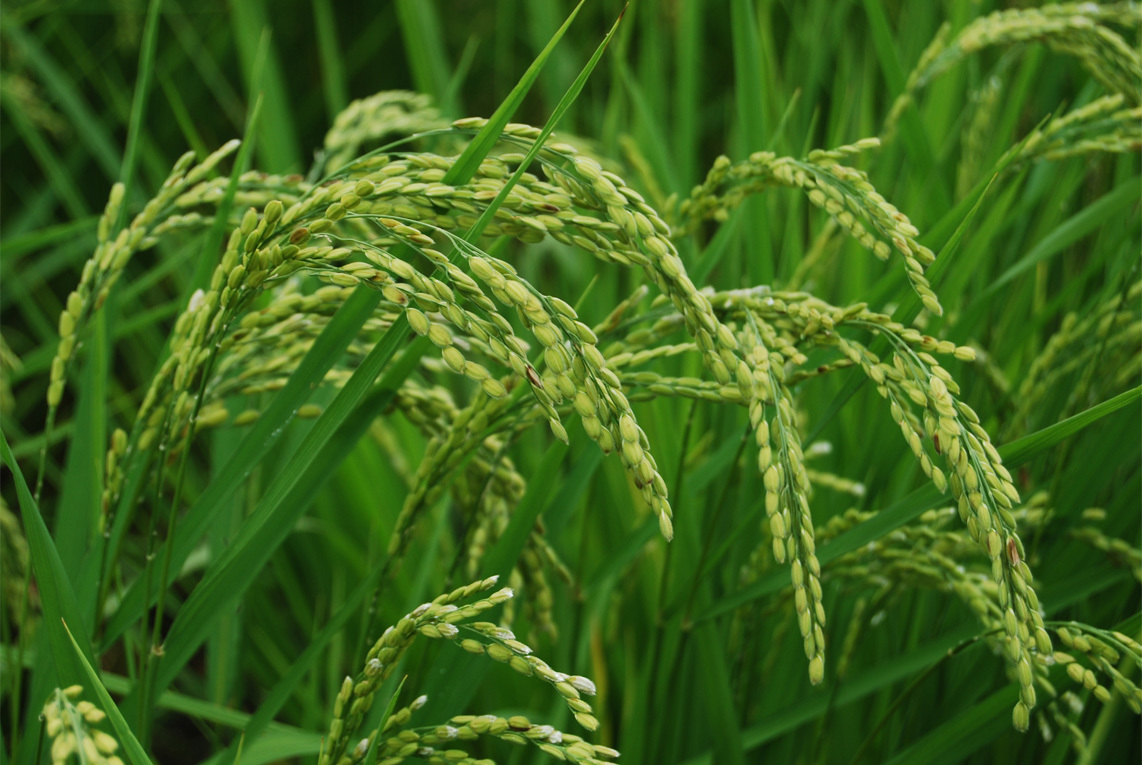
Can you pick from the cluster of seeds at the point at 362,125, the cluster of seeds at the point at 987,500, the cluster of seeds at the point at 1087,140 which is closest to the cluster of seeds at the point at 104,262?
the cluster of seeds at the point at 362,125

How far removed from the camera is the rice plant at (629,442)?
0.91m

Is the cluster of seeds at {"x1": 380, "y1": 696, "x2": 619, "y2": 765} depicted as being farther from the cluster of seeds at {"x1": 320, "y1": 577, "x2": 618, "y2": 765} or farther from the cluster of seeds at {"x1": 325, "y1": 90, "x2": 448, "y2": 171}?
the cluster of seeds at {"x1": 325, "y1": 90, "x2": 448, "y2": 171}

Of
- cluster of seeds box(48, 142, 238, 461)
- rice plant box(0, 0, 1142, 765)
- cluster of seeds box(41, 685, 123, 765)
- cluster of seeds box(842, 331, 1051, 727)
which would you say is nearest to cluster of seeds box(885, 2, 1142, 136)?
rice plant box(0, 0, 1142, 765)

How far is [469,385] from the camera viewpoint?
2814 mm

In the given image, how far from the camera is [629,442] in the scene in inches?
31.2

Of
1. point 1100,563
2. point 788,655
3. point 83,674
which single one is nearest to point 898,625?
point 788,655

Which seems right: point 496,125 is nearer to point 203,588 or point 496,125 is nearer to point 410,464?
point 203,588

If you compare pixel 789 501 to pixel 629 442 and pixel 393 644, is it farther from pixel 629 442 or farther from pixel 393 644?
pixel 393 644

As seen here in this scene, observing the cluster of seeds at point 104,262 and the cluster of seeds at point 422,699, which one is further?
the cluster of seeds at point 104,262

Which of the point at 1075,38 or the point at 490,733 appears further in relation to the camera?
Answer: the point at 1075,38

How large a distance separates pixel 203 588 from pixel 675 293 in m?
0.71

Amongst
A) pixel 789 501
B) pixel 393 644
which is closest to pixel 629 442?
pixel 789 501

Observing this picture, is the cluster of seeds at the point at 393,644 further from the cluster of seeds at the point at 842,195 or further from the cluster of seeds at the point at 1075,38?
the cluster of seeds at the point at 1075,38

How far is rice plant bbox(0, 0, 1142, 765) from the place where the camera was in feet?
2.99
